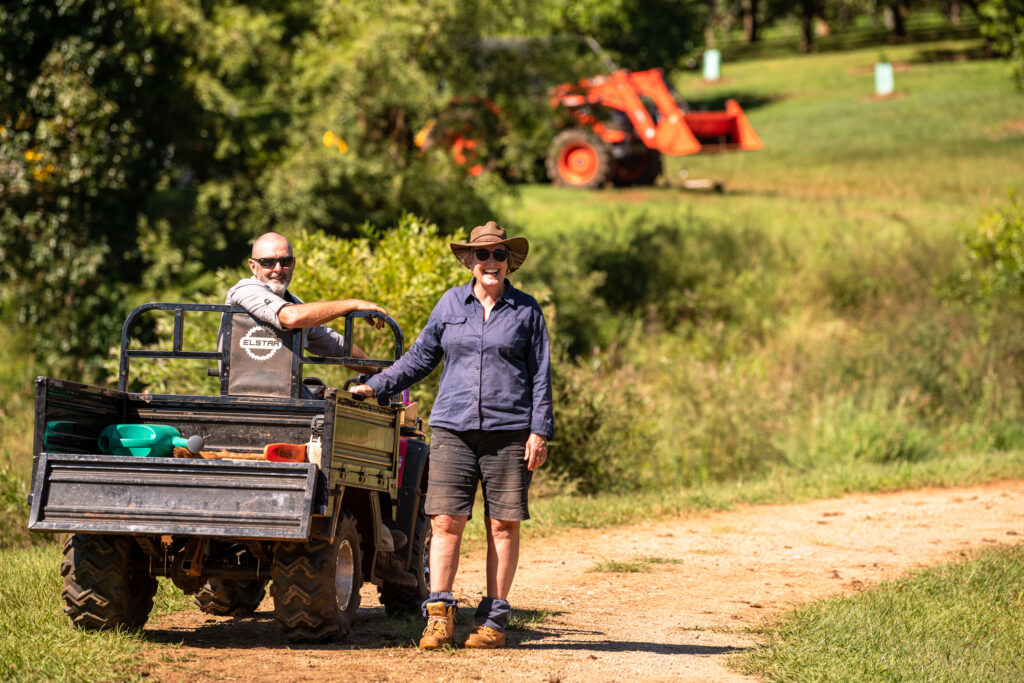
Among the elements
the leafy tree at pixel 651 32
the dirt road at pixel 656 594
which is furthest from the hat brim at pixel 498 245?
the leafy tree at pixel 651 32

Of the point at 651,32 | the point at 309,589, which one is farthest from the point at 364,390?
the point at 651,32

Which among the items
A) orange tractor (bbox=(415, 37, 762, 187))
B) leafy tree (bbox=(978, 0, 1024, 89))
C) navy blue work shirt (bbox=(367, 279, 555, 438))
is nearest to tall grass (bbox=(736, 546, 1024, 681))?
navy blue work shirt (bbox=(367, 279, 555, 438))

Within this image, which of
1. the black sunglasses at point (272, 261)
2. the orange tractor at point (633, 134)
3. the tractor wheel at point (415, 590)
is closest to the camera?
the black sunglasses at point (272, 261)

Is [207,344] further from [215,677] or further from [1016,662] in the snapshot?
[1016,662]

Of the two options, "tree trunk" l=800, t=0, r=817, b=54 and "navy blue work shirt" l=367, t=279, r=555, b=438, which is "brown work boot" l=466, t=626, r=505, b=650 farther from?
"tree trunk" l=800, t=0, r=817, b=54

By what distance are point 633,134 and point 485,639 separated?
2243 cm

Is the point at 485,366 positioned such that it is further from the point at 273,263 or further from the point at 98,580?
the point at 98,580

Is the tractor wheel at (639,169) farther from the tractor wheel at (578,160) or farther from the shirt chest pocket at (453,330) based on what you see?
the shirt chest pocket at (453,330)

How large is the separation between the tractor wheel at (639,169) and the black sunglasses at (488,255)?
876 inches

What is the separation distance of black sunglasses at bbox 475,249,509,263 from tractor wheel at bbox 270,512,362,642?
1.49 m

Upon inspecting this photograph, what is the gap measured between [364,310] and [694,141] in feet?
67.4

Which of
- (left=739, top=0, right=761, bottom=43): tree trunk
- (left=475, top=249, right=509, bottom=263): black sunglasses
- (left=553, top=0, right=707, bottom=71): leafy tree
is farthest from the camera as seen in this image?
(left=739, top=0, right=761, bottom=43): tree trunk

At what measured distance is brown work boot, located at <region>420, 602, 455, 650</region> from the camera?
641 cm

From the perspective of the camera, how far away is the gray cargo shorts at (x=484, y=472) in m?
6.53
